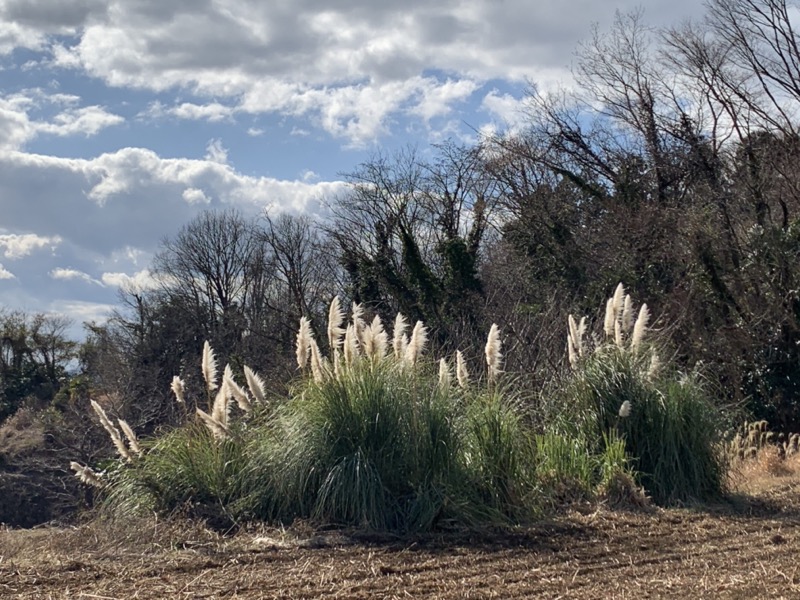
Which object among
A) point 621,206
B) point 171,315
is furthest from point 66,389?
point 621,206

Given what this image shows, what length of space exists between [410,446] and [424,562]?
1.42 m

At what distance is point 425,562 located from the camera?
21.0ft

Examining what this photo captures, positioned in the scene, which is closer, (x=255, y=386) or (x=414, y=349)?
(x=255, y=386)

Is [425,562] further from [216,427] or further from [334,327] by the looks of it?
[334,327]

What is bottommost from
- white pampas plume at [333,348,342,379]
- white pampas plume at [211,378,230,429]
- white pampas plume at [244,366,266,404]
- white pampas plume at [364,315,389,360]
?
white pampas plume at [211,378,230,429]

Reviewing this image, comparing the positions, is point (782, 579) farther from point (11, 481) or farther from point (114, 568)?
point (11, 481)

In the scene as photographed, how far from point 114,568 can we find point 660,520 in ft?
14.9

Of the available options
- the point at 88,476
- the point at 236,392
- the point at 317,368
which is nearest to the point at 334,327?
the point at 317,368

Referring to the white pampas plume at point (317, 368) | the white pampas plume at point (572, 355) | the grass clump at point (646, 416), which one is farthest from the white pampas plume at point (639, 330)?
the white pampas plume at point (317, 368)

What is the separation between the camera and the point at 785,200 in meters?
19.6

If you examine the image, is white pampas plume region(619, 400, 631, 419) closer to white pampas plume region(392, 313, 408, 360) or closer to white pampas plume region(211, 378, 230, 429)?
white pampas plume region(392, 313, 408, 360)

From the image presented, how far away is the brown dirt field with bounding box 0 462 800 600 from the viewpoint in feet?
18.5

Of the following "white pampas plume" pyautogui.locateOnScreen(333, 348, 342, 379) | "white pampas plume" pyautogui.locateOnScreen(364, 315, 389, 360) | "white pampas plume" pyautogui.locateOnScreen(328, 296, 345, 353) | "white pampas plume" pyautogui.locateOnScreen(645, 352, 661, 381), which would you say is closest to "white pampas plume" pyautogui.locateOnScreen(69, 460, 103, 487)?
"white pampas plume" pyautogui.locateOnScreen(333, 348, 342, 379)

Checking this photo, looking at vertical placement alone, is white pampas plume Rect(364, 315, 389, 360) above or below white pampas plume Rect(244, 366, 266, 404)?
above
